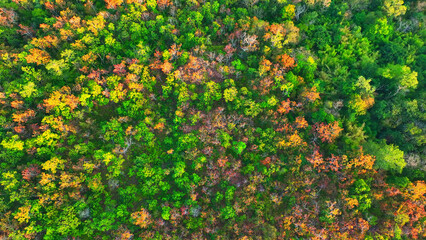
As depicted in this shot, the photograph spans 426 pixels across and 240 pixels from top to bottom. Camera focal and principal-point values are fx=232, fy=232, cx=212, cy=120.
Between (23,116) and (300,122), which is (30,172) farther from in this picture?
(300,122)

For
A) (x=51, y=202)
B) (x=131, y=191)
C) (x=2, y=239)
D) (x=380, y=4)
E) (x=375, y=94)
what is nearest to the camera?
(x=2, y=239)

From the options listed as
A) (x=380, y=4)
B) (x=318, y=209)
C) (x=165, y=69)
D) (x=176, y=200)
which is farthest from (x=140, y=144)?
(x=380, y=4)

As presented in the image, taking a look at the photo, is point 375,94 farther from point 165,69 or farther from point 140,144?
point 140,144

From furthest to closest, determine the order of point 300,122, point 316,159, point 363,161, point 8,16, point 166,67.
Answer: point 8,16 → point 166,67 → point 300,122 → point 316,159 → point 363,161

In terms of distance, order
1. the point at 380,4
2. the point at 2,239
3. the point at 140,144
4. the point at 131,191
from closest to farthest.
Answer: the point at 2,239
the point at 131,191
the point at 140,144
the point at 380,4

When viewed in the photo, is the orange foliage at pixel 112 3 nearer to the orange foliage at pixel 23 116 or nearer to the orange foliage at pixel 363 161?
the orange foliage at pixel 23 116

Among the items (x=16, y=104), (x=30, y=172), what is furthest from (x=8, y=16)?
(x=30, y=172)

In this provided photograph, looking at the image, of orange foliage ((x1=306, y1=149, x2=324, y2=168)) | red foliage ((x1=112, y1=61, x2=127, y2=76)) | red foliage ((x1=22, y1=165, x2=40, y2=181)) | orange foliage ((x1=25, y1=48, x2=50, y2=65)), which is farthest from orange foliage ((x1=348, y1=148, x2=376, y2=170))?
orange foliage ((x1=25, y1=48, x2=50, y2=65))

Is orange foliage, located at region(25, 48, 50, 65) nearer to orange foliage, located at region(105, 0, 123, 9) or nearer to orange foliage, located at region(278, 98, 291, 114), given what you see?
orange foliage, located at region(105, 0, 123, 9)

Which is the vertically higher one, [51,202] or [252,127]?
[252,127]
